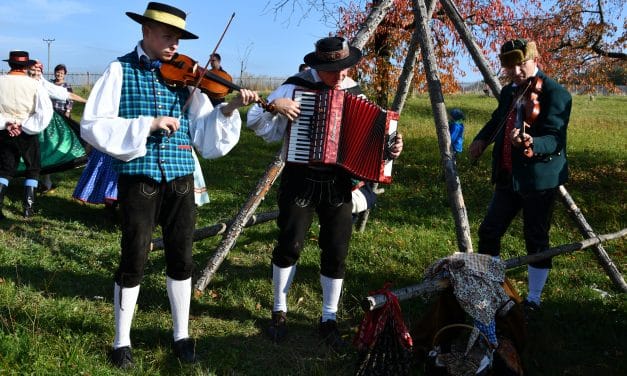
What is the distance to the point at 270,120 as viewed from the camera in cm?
354

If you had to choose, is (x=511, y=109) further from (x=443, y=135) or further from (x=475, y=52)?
(x=475, y=52)

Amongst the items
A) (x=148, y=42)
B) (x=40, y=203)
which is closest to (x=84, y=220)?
(x=40, y=203)

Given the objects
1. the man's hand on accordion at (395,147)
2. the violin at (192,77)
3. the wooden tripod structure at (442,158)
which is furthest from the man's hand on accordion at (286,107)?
the wooden tripod structure at (442,158)

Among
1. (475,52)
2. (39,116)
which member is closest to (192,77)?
(475,52)

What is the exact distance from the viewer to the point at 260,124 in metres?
3.54

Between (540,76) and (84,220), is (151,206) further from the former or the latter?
(84,220)

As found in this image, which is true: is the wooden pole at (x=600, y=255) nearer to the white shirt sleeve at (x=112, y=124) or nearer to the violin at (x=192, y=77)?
the violin at (x=192, y=77)

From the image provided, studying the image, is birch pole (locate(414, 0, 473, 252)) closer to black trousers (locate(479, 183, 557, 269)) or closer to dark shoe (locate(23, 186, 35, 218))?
black trousers (locate(479, 183, 557, 269))

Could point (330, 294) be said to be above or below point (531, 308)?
→ above

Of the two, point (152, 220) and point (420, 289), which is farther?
point (420, 289)

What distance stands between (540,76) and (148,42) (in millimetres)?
2675

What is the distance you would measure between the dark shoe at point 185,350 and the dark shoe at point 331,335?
869 millimetres

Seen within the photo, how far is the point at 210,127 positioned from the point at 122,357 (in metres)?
1.43

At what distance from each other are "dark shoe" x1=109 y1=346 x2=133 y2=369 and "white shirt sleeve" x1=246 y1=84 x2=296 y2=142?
4.98ft
